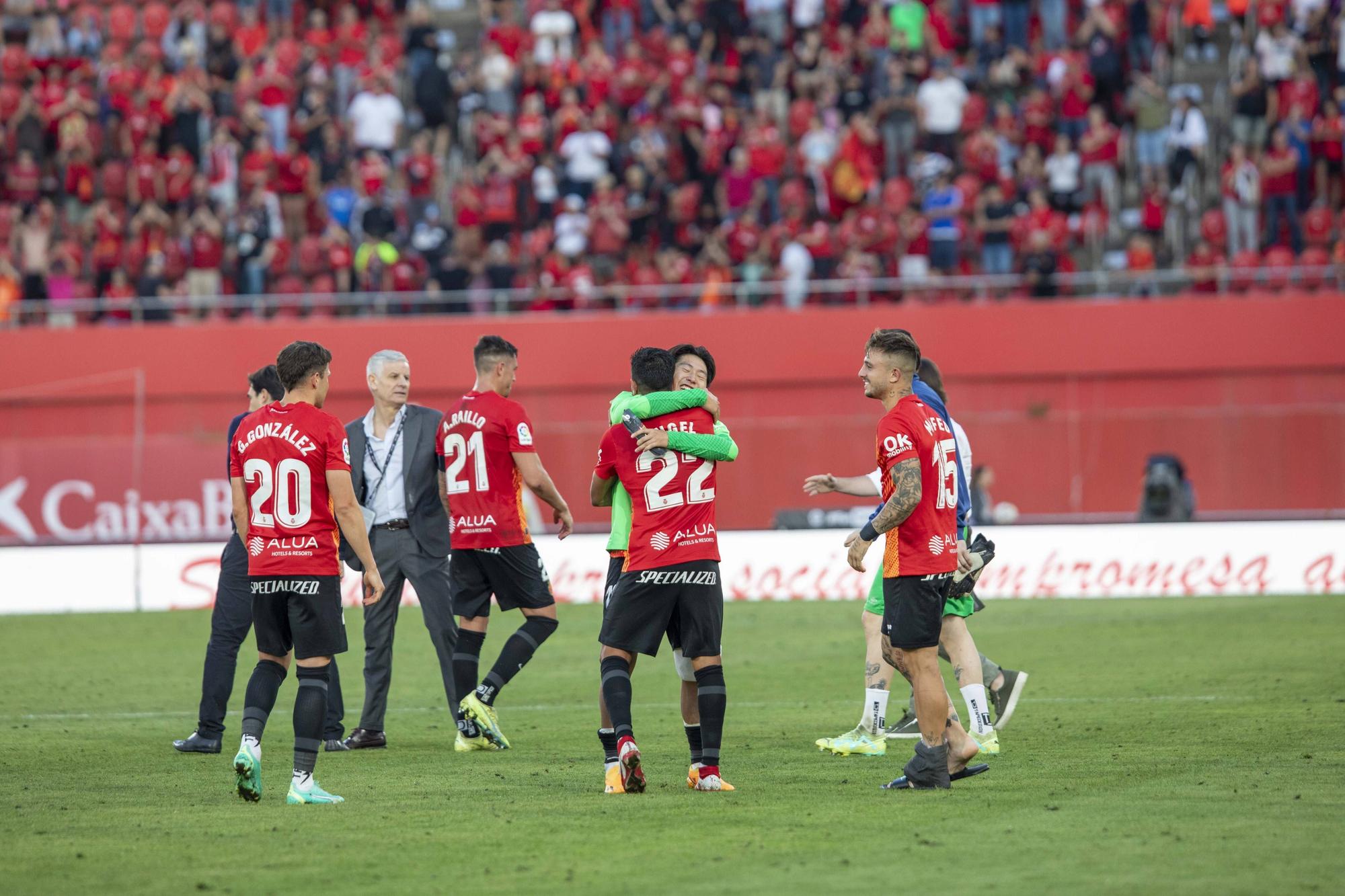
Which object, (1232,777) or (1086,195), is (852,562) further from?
(1086,195)

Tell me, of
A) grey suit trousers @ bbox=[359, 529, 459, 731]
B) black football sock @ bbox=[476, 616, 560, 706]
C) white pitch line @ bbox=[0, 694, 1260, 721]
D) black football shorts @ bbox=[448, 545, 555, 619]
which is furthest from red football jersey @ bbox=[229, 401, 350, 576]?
white pitch line @ bbox=[0, 694, 1260, 721]

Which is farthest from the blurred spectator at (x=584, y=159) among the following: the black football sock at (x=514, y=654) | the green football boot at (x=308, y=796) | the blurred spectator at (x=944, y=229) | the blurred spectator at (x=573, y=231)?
the green football boot at (x=308, y=796)

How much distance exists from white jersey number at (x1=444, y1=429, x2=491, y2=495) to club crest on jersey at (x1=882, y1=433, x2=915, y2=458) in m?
→ 2.98

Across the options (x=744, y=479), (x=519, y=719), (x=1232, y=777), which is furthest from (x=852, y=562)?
(x=744, y=479)

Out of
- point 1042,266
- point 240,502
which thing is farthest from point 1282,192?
point 240,502

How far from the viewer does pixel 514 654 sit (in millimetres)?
10297

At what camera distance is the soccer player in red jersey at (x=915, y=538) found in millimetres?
8281

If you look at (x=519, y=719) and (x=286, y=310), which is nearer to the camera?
(x=519, y=719)

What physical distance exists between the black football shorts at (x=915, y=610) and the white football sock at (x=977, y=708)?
1.32 metres

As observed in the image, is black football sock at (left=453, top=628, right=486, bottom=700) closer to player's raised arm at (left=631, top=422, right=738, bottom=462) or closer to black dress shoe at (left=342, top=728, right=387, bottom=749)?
black dress shoe at (left=342, top=728, right=387, bottom=749)

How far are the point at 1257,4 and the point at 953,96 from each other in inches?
217

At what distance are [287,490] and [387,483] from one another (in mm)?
2555

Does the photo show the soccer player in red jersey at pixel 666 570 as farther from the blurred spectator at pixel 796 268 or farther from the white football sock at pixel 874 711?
the blurred spectator at pixel 796 268

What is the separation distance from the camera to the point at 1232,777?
8664mm
